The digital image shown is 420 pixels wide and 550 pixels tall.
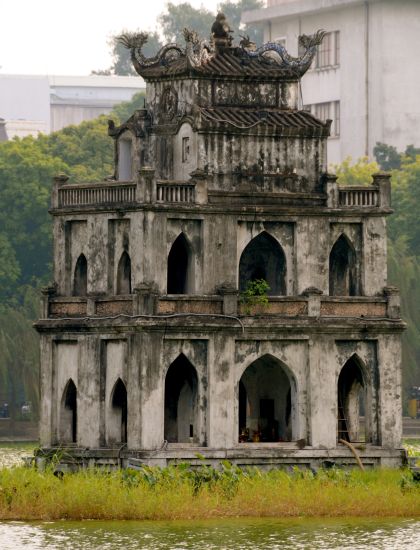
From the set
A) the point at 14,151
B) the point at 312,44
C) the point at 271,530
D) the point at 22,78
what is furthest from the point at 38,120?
the point at 271,530

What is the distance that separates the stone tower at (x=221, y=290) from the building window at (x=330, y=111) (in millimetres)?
61975

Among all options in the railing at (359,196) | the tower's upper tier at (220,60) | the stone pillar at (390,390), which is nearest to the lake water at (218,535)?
the stone pillar at (390,390)

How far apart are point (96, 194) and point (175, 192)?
8.57 ft

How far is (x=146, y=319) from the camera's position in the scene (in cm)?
5869

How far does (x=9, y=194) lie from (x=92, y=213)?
38165mm

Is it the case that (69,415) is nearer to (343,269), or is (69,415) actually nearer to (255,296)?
(255,296)

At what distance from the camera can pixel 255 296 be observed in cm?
5994

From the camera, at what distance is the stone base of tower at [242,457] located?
58562 mm

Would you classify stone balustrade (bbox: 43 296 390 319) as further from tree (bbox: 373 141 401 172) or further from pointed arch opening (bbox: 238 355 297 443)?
tree (bbox: 373 141 401 172)

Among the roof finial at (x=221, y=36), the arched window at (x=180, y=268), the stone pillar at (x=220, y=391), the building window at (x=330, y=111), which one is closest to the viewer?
the stone pillar at (x=220, y=391)

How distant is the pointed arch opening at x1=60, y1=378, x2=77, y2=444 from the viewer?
6250 centimetres

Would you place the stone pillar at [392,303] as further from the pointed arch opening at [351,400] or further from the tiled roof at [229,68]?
the tiled roof at [229,68]

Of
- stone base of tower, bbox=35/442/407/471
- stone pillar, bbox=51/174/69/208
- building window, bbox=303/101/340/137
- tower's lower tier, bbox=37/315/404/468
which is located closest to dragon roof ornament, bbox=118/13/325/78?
stone pillar, bbox=51/174/69/208

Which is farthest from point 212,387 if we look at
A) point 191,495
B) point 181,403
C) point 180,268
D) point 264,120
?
point 264,120
